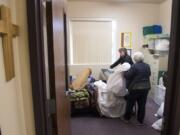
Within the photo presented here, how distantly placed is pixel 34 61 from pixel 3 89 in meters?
0.23

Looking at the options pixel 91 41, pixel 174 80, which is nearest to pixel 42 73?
pixel 174 80

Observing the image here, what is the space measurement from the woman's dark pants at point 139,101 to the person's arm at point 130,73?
0.26m

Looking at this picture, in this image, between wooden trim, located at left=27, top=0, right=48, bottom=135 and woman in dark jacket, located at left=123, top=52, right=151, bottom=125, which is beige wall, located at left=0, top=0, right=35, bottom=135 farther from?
woman in dark jacket, located at left=123, top=52, right=151, bottom=125

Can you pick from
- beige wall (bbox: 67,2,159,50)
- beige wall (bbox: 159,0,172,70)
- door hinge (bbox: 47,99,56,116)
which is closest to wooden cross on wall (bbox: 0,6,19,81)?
door hinge (bbox: 47,99,56,116)

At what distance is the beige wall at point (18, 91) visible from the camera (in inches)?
31.5

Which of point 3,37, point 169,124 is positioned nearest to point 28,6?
point 3,37

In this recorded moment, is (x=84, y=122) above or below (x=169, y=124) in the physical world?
below

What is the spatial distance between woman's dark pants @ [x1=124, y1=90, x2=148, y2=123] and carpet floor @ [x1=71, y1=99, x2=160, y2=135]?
18cm

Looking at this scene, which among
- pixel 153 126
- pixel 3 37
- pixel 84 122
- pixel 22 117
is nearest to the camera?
pixel 3 37

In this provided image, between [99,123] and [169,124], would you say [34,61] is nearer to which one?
[169,124]

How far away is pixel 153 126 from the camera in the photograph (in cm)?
290

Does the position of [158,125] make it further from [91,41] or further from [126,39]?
[91,41]

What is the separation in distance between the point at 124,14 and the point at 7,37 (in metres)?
4.22

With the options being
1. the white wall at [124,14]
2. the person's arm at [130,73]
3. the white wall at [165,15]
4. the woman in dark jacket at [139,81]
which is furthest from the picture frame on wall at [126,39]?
the person's arm at [130,73]
